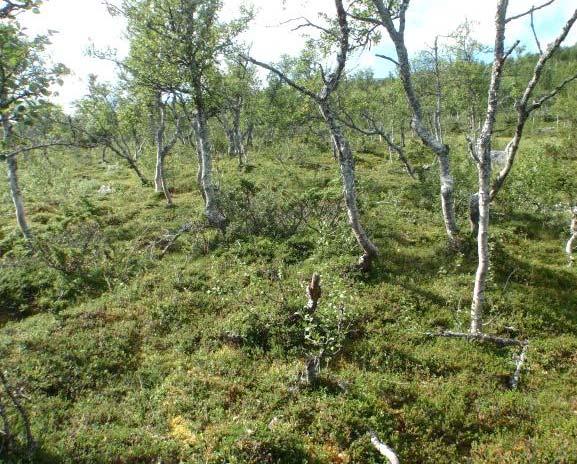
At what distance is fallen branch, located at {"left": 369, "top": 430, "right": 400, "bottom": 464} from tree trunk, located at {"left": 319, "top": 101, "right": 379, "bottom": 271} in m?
6.96

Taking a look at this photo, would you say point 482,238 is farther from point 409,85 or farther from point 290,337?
point 409,85

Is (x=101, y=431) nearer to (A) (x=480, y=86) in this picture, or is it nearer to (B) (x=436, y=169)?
(B) (x=436, y=169)

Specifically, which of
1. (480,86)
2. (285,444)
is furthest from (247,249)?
(480,86)

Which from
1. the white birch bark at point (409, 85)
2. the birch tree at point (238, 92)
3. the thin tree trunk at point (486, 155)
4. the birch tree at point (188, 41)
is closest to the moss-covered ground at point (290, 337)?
the thin tree trunk at point (486, 155)

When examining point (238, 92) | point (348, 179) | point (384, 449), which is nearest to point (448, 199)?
point (348, 179)

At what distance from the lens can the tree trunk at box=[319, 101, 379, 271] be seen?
13445 mm

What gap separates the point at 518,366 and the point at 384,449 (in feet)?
14.3

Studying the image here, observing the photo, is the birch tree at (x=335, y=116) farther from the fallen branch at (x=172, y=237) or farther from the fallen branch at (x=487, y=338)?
the fallen branch at (x=172, y=237)

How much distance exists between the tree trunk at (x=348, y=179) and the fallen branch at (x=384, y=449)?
6961mm

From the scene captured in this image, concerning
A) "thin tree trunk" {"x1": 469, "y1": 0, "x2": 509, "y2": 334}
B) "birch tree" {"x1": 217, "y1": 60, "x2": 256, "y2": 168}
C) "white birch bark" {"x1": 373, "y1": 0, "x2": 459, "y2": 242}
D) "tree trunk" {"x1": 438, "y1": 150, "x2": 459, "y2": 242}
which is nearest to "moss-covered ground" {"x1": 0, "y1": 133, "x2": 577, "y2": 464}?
"tree trunk" {"x1": 438, "y1": 150, "x2": 459, "y2": 242}

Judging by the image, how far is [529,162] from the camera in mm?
19984

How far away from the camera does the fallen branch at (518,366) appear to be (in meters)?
9.34

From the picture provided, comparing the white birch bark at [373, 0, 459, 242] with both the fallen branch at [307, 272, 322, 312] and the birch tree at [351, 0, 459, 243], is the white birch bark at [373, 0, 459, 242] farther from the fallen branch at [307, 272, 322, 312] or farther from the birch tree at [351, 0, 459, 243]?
the fallen branch at [307, 272, 322, 312]

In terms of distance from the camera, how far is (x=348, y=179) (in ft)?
45.9
